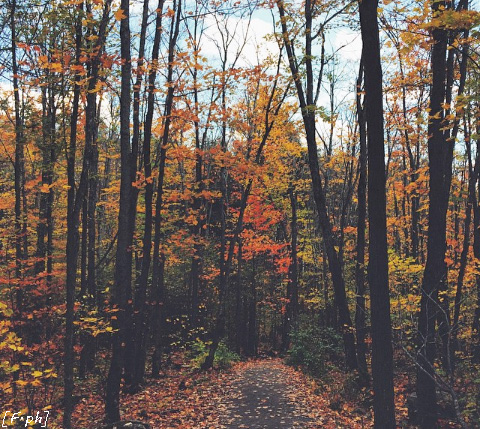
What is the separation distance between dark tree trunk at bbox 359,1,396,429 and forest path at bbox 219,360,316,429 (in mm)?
3572

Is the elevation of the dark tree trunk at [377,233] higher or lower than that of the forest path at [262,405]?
higher

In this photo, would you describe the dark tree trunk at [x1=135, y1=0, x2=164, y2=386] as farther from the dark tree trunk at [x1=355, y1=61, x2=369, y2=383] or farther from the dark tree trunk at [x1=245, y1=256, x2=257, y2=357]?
the dark tree trunk at [x1=245, y1=256, x2=257, y2=357]

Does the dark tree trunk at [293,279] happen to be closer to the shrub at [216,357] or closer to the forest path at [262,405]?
the shrub at [216,357]

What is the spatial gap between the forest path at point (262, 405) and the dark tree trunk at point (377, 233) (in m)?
3.57

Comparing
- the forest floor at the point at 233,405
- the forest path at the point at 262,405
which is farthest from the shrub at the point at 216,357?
the forest path at the point at 262,405

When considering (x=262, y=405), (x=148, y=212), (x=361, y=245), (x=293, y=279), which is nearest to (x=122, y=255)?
(x=148, y=212)

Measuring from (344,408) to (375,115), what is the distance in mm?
7652

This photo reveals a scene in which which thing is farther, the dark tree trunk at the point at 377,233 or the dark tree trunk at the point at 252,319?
the dark tree trunk at the point at 252,319

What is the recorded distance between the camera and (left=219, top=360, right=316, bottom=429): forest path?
815 cm

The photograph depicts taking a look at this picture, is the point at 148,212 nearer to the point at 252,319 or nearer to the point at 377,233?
the point at 377,233

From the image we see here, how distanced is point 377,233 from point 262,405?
652 centimetres

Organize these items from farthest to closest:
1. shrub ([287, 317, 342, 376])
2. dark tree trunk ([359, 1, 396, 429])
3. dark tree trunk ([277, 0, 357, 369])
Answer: shrub ([287, 317, 342, 376]), dark tree trunk ([277, 0, 357, 369]), dark tree trunk ([359, 1, 396, 429])

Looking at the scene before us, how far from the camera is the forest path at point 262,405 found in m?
8.15

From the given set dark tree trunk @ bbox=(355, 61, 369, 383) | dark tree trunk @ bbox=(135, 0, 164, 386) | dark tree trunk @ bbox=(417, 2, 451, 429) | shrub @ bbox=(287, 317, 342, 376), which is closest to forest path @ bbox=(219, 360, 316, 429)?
shrub @ bbox=(287, 317, 342, 376)
